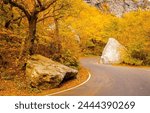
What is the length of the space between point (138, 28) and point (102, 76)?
53.1 feet

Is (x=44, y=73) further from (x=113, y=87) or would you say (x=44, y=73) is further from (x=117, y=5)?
(x=117, y=5)

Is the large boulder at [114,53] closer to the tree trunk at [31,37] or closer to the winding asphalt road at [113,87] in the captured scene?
the winding asphalt road at [113,87]

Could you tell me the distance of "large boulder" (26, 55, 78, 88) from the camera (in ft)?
70.4

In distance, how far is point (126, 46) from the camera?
140 feet

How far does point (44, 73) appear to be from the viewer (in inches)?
850

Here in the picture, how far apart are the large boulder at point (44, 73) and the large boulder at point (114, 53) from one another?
18664mm

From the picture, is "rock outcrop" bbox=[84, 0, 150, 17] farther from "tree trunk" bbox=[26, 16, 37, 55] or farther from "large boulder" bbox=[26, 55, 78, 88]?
"large boulder" bbox=[26, 55, 78, 88]

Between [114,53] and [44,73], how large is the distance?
2197cm

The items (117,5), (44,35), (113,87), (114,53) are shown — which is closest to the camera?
(113,87)

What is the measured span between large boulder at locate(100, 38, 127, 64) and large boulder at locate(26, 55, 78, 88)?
1866cm

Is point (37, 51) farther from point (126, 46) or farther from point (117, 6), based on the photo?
point (117, 6)

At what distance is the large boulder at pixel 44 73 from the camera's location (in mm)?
21469

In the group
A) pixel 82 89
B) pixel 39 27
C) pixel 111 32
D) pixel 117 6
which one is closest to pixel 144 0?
pixel 117 6

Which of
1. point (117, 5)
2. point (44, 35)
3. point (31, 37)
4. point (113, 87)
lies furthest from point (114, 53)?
point (117, 5)
